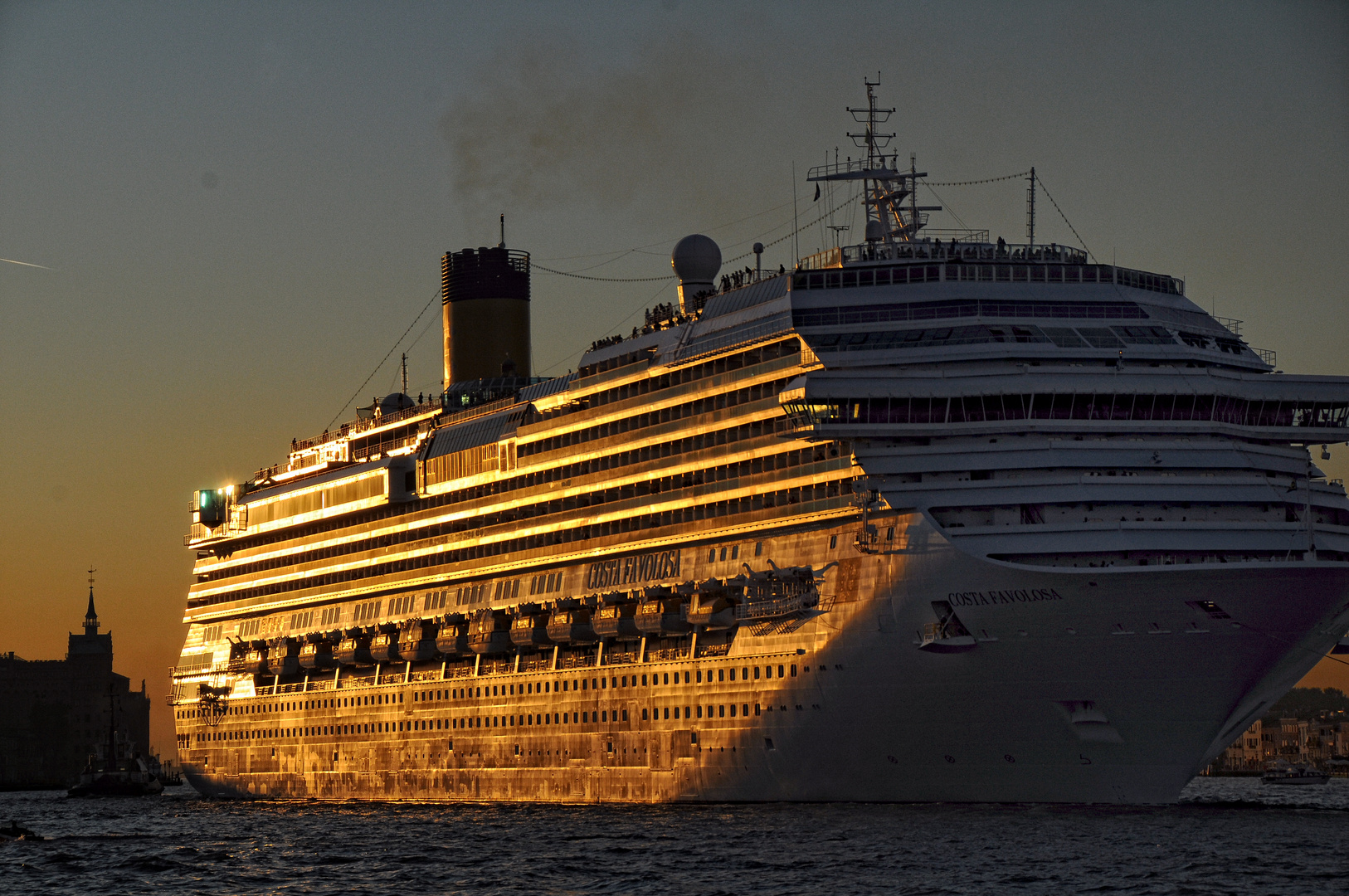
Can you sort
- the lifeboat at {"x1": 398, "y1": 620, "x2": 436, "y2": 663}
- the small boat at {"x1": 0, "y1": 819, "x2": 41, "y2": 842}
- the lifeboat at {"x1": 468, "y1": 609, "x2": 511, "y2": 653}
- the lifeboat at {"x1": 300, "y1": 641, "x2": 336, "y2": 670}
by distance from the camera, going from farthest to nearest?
the lifeboat at {"x1": 300, "y1": 641, "x2": 336, "y2": 670} → the lifeboat at {"x1": 398, "y1": 620, "x2": 436, "y2": 663} → the small boat at {"x1": 0, "y1": 819, "x2": 41, "y2": 842} → the lifeboat at {"x1": 468, "y1": 609, "x2": 511, "y2": 653}

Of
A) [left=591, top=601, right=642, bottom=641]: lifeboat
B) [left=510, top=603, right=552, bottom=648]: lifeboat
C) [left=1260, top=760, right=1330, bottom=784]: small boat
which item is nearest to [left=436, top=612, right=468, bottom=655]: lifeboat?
[left=510, top=603, right=552, bottom=648]: lifeboat

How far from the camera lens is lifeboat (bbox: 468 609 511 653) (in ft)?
242

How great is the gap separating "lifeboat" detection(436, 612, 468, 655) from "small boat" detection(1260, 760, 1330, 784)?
82.5 m

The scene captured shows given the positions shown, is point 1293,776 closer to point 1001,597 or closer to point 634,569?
point 634,569

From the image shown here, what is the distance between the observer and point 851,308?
60125mm

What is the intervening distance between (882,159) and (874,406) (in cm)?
1547

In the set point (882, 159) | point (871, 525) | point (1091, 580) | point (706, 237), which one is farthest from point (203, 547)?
point (1091, 580)

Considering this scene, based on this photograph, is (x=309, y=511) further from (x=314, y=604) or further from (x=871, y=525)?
(x=871, y=525)

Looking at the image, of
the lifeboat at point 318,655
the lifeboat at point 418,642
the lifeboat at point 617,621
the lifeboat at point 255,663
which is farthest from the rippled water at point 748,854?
the lifeboat at point 255,663

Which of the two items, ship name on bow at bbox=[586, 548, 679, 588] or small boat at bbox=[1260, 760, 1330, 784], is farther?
small boat at bbox=[1260, 760, 1330, 784]

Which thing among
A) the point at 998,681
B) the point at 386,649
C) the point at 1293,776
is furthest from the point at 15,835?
the point at 1293,776

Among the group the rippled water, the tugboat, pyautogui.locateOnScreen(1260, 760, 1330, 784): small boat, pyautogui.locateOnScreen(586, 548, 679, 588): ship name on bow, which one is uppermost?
pyautogui.locateOnScreen(586, 548, 679, 588): ship name on bow

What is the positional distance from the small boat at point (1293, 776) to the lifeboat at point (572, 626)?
85.9 metres

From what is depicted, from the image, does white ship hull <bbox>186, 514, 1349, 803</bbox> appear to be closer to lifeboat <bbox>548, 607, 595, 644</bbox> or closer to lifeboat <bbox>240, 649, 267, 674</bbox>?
lifeboat <bbox>548, 607, 595, 644</bbox>
